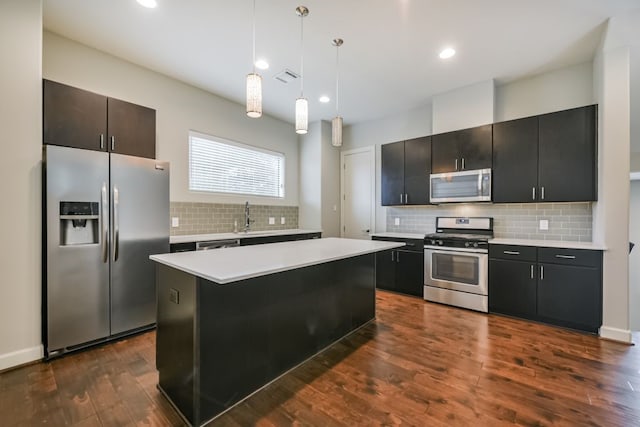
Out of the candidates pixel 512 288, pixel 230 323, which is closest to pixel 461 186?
pixel 512 288

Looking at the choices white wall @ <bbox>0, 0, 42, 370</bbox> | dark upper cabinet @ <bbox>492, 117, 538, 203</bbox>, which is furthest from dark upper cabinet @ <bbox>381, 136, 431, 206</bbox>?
→ white wall @ <bbox>0, 0, 42, 370</bbox>

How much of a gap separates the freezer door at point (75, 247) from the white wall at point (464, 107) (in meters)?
4.24

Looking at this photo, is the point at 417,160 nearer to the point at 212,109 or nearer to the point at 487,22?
→ the point at 487,22

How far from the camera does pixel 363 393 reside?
1.91 metres

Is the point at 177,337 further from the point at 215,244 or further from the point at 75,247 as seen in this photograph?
the point at 215,244

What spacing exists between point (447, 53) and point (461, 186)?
66.9 inches

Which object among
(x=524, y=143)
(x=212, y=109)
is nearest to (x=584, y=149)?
(x=524, y=143)

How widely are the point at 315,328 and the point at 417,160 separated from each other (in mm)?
3066

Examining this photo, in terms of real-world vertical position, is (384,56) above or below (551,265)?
above

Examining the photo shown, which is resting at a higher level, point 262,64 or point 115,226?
point 262,64

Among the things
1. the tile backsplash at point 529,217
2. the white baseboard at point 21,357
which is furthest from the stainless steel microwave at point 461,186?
the white baseboard at point 21,357

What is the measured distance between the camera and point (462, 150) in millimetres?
3834

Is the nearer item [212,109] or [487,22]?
[487,22]

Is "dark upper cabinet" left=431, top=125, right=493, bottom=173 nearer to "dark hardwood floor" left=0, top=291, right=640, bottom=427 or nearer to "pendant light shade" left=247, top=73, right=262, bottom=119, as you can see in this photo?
"dark hardwood floor" left=0, top=291, right=640, bottom=427
